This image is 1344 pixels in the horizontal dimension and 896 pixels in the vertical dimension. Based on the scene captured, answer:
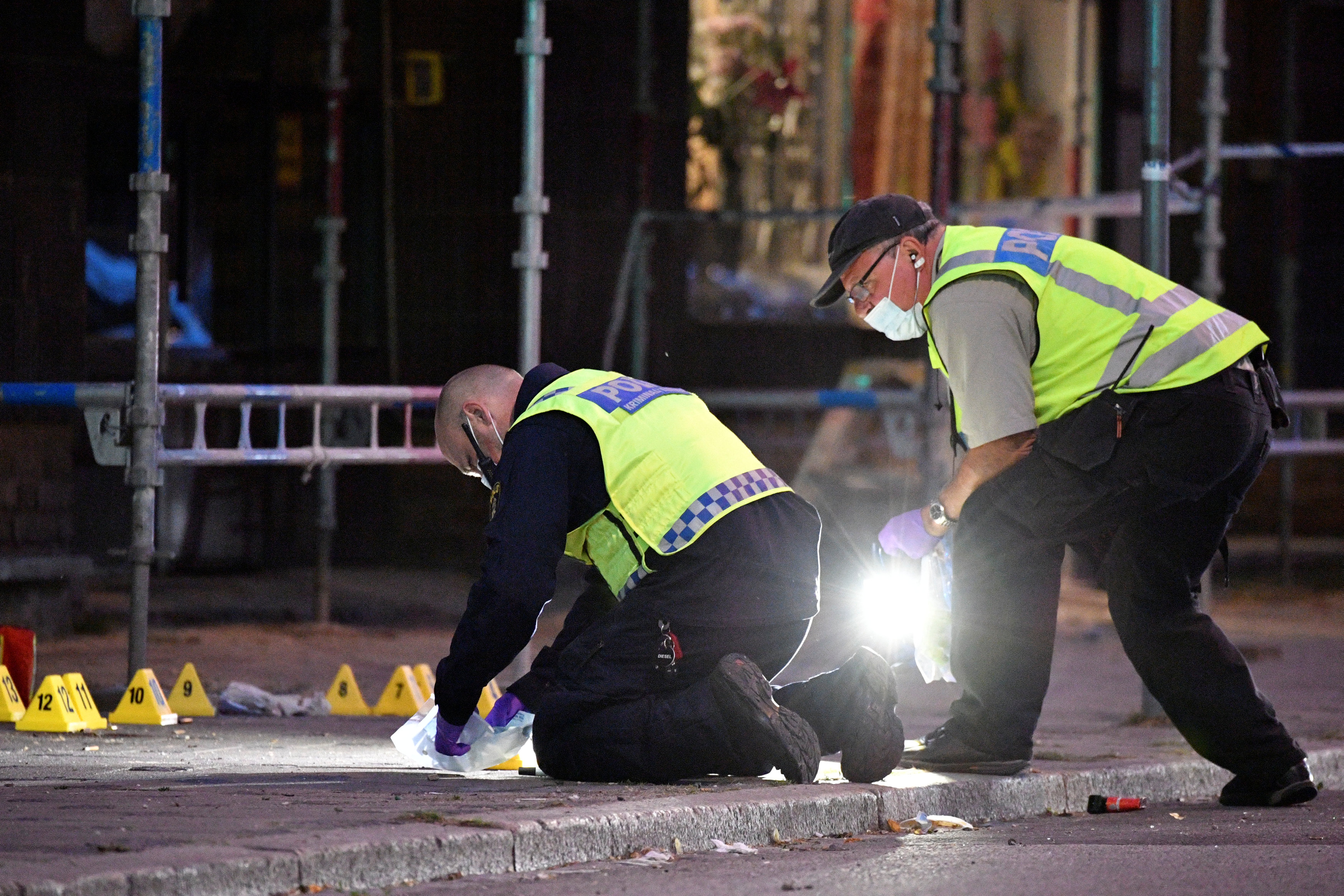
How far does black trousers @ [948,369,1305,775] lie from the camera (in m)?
5.15

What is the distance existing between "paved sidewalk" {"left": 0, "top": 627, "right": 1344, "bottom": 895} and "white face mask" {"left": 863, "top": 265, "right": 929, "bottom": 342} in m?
1.17

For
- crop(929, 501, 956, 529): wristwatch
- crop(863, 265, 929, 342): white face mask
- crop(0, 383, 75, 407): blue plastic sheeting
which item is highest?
crop(863, 265, 929, 342): white face mask

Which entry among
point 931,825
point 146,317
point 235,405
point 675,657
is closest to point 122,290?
point 235,405

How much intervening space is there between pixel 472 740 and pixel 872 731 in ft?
3.33

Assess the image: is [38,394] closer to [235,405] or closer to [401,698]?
[235,405]

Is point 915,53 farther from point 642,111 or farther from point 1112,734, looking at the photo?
point 1112,734

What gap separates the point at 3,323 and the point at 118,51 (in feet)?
5.28

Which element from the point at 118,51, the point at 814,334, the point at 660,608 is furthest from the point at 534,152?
the point at 814,334

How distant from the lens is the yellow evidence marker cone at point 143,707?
20.9ft

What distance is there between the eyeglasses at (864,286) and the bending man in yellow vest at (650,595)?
1.76 ft

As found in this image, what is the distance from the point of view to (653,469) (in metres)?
4.99

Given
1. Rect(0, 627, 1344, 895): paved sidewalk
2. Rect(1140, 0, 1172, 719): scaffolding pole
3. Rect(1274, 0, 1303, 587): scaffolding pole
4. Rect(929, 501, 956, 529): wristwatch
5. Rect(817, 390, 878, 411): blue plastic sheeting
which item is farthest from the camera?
Rect(1274, 0, 1303, 587): scaffolding pole

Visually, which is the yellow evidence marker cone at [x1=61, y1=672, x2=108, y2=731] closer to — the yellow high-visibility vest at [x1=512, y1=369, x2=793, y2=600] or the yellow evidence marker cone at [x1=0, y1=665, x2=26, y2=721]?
the yellow evidence marker cone at [x1=0, y1=665, x2=26, y2=721]

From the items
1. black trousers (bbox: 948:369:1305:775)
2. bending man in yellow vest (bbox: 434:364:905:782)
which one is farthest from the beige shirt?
bending man in yellow vest (bbox: 434:364:905:782)
